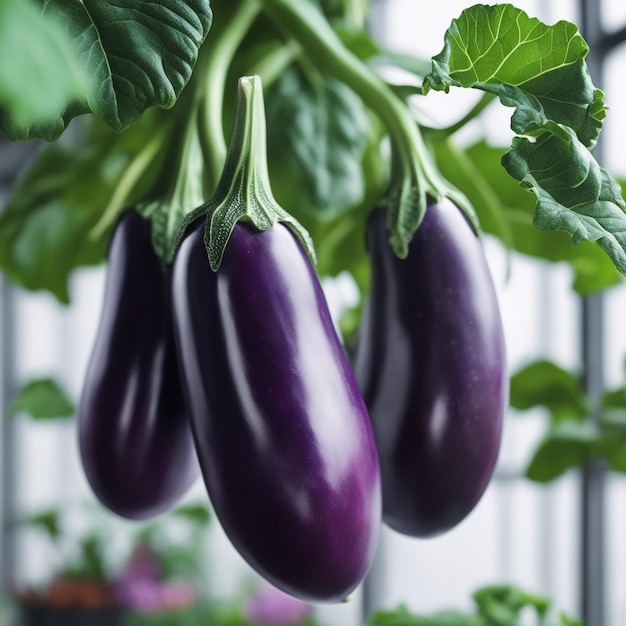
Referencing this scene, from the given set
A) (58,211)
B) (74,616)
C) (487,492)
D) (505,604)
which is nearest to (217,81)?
(58,211)

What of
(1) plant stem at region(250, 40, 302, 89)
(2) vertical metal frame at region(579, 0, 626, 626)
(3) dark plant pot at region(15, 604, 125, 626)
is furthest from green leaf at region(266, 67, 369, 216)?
(3) dark plant pot at region(15, 604, 125, 626)

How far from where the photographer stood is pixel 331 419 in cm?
19

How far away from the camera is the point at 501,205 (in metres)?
0.39

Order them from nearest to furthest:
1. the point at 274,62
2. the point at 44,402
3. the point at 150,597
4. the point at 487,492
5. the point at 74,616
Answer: the point at 274,62, the point at 44,402, the point at 487,492, the point at 74,616, the point at 150,597

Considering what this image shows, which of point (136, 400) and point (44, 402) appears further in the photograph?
point (44, 402)

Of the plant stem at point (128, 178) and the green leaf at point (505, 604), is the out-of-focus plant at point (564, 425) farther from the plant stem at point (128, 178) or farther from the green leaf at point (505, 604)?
the plant stem at point (128, 178)

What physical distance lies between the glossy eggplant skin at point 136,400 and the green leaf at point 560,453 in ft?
0.94

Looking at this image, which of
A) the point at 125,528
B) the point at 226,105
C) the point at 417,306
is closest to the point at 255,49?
the point at 226,105

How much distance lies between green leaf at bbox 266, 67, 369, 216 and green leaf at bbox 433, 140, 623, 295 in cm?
4

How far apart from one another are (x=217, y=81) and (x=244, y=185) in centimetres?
7

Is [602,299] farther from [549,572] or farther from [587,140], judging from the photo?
[587,140]

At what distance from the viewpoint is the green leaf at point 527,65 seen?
0.60 ft

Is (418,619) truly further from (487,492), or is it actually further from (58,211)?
(487,492)

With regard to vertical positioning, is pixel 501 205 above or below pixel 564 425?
above
